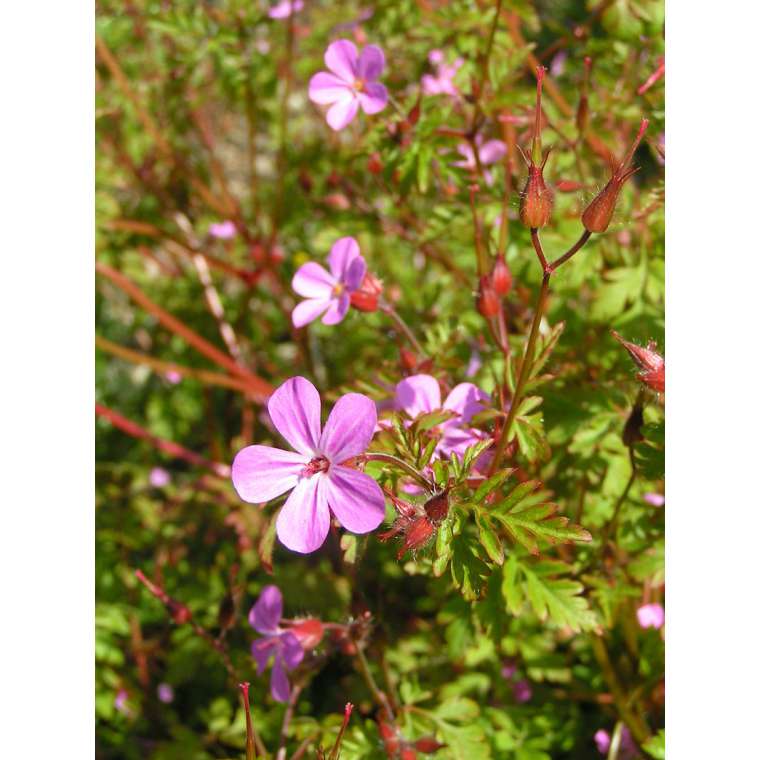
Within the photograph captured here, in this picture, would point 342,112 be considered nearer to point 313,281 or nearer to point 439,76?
point 313,281

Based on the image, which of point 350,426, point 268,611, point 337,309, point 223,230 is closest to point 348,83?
point 337,309

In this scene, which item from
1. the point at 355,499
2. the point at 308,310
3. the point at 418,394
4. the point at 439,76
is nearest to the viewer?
the point at 355,499

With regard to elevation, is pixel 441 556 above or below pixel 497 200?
below

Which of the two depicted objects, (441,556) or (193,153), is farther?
(193,153)
